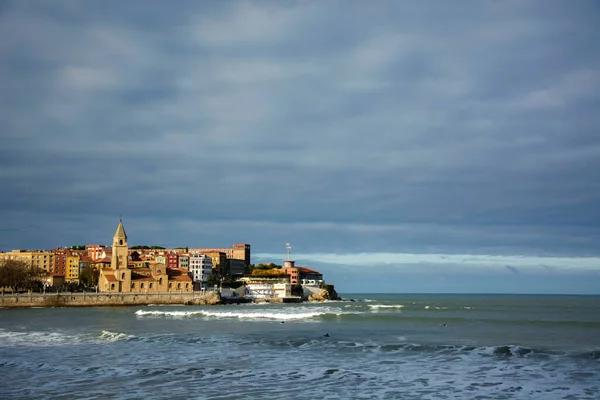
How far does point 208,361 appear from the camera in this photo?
25.0 meters

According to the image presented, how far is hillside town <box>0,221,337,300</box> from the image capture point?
4210 inches

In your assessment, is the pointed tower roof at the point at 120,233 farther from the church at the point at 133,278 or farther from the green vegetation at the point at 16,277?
the green vegetation at the point at 16,277

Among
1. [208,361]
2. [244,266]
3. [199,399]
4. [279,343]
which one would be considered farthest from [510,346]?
[244,266]

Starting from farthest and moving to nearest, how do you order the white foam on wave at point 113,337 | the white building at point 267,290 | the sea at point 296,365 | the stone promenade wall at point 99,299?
the white building at point 267,290 < the stone promenade wall at point 99,299 < the white foam on wave at point 113,337 < the sea at point 296,365

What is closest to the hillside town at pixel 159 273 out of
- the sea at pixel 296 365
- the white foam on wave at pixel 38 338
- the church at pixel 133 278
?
the church at pixel 133 278

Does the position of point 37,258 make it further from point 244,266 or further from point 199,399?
point 199,399

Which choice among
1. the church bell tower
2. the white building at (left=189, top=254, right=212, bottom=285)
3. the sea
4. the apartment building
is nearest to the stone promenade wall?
the church bell tower

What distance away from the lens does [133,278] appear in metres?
107

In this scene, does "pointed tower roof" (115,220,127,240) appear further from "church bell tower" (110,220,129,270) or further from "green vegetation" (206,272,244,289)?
"green vegetation" (206,272,244,289)

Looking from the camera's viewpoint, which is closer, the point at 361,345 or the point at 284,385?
the point at 284,385

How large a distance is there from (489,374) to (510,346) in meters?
9.50

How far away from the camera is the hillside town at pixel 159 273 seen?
10694 centimetres

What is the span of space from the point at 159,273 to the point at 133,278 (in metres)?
4.54

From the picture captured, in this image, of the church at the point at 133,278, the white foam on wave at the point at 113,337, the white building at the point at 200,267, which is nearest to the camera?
the white foam on wave at the point at 113,337
